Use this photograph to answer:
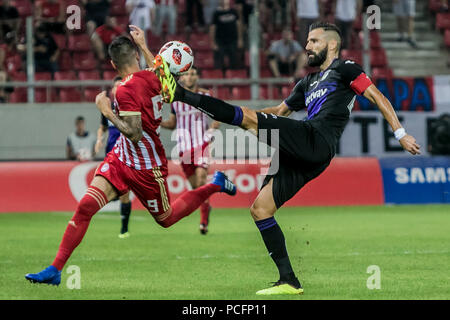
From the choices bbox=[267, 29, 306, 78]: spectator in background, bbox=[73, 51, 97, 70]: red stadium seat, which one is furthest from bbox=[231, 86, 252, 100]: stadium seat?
bbox=[73, 51, 97, 70]: red stadium seat

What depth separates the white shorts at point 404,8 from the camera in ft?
72.5

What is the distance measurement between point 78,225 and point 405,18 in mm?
16062

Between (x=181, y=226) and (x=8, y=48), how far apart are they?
6.99 m

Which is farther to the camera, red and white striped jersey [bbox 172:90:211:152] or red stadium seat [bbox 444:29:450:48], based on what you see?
red stadium seat [bbox 444:29:450:48]

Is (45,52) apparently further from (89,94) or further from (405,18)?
(405,18)

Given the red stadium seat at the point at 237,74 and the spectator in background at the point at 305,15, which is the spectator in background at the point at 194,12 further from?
the spectator in background at the point at 305,15

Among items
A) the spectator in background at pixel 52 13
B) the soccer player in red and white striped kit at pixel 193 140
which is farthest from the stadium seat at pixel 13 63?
the soccer player in red and white striped kit at pixel 193 140

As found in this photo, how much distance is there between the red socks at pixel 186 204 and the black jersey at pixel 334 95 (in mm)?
1615

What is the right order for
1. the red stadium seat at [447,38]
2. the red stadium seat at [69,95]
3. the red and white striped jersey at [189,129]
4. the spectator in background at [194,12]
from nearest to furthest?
the red and white striped jersey at [189,129] < the red stadium seat at [69,95] < the spectator in background at [194,12] < the red stadium seat at [447,38]

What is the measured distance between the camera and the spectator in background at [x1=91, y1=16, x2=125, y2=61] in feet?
64.4

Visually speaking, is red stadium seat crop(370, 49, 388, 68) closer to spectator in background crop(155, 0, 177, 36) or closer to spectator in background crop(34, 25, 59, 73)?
spectator in background crop(155, 0, 177, 36)

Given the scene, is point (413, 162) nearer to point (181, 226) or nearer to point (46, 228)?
point (181, 226)

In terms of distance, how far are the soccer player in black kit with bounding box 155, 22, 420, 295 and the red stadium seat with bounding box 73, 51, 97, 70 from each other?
1235cm

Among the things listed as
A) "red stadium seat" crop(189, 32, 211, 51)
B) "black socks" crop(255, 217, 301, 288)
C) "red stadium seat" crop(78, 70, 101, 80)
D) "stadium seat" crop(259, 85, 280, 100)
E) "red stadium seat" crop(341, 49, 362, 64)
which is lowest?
"black socks" crop(255, 217, 301, 288)
